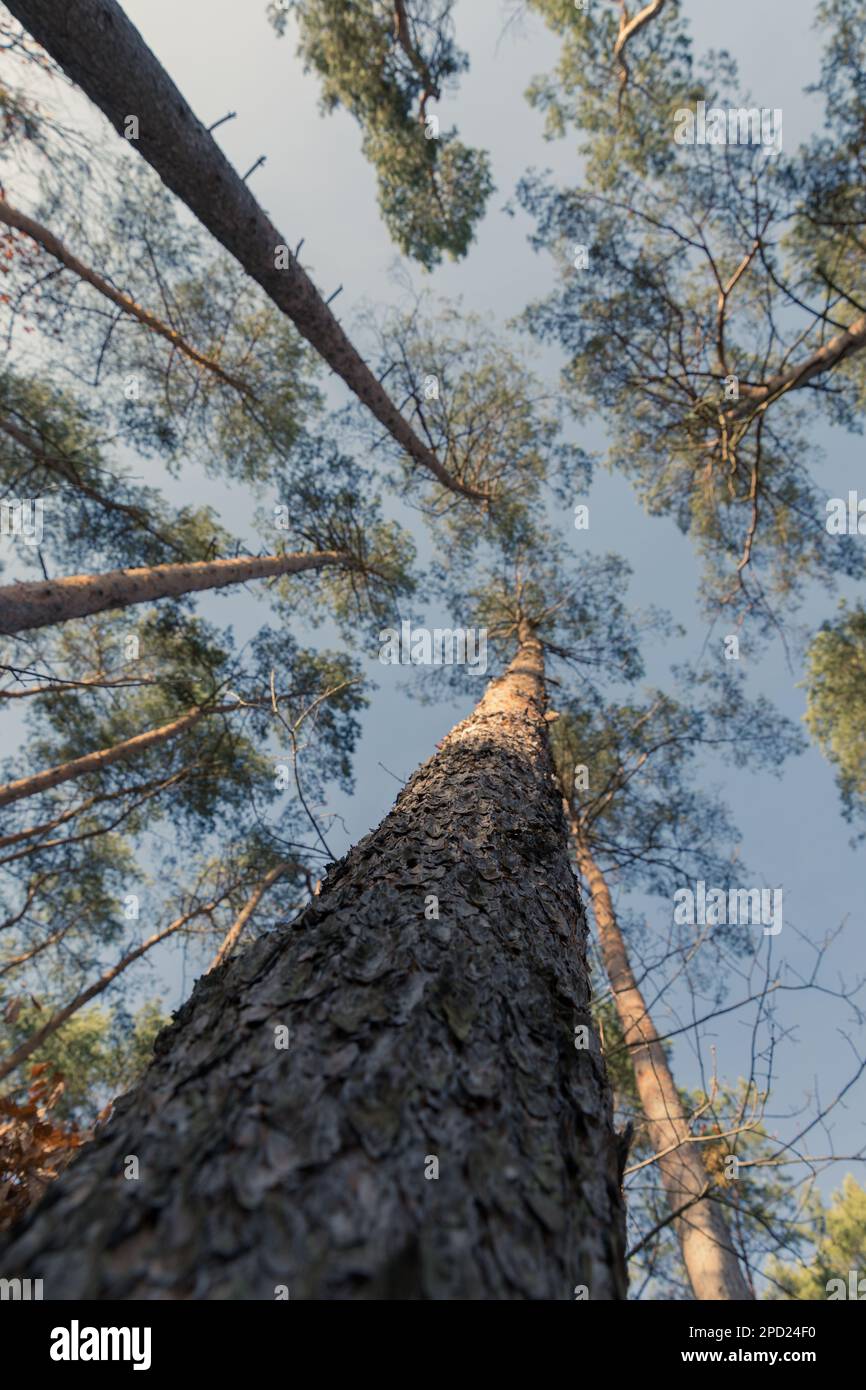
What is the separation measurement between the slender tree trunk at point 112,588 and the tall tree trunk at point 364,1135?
430 cm

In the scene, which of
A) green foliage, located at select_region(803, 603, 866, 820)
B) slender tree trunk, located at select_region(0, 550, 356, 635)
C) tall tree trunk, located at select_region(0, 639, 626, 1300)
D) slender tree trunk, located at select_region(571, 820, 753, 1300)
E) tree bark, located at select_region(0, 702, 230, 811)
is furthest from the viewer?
green foliage, located at select_region(803, 603, 866, 820)

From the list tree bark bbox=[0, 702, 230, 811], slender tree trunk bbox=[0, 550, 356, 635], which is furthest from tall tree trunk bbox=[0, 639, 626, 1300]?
tree bark bbox=[0, 702, 230, 811]

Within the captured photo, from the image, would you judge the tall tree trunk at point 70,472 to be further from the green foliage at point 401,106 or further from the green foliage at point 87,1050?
the green foliage at point 87,1050

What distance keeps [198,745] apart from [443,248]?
7446mm

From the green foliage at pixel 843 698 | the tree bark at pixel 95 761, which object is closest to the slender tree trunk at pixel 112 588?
the tree bark at pixel 95 761

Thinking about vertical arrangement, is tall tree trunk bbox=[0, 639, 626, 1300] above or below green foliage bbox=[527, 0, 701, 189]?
below

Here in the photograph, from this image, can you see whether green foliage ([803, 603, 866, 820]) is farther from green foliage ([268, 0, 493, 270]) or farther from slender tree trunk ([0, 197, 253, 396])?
slender tree trunk ([0, 197, 253, 396])

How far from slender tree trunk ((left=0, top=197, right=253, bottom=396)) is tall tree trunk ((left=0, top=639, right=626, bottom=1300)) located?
22.8 feet

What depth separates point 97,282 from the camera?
586 centimetres

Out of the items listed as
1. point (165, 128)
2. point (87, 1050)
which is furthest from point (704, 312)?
point (87, 1050)

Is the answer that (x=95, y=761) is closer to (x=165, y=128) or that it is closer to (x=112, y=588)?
(x=112, y=588)

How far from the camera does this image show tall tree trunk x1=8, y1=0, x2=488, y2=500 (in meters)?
2.76

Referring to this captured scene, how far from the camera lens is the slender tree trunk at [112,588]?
14.8 feet

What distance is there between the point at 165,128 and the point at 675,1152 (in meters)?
7.31
